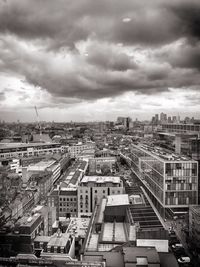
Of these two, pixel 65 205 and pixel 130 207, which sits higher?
pixel 130 207

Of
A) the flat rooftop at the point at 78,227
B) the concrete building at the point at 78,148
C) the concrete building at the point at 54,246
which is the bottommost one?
the flat rooftop at the point at 78,227

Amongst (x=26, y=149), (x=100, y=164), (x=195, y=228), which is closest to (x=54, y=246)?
(x=195, y=228)

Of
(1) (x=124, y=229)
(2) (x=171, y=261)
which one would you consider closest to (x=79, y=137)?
(1) (x=124, y=229)

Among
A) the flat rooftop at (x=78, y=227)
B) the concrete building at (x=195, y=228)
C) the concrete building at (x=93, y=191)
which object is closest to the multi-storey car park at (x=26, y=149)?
the concrete building at (x=93, y=191)

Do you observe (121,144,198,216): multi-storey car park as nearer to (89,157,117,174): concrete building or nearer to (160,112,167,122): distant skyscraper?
(160,112,167,122): distant skyscraper

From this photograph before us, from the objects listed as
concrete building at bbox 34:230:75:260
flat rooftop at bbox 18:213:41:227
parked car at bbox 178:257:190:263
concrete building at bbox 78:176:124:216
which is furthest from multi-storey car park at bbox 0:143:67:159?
parked car at bbox 178:257:190:263

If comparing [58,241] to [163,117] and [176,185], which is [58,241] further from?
[163,117]

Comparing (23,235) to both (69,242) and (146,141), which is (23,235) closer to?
(69,242)

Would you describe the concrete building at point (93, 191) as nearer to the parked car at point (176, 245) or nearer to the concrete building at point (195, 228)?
the concrete building at point (195, 228)
